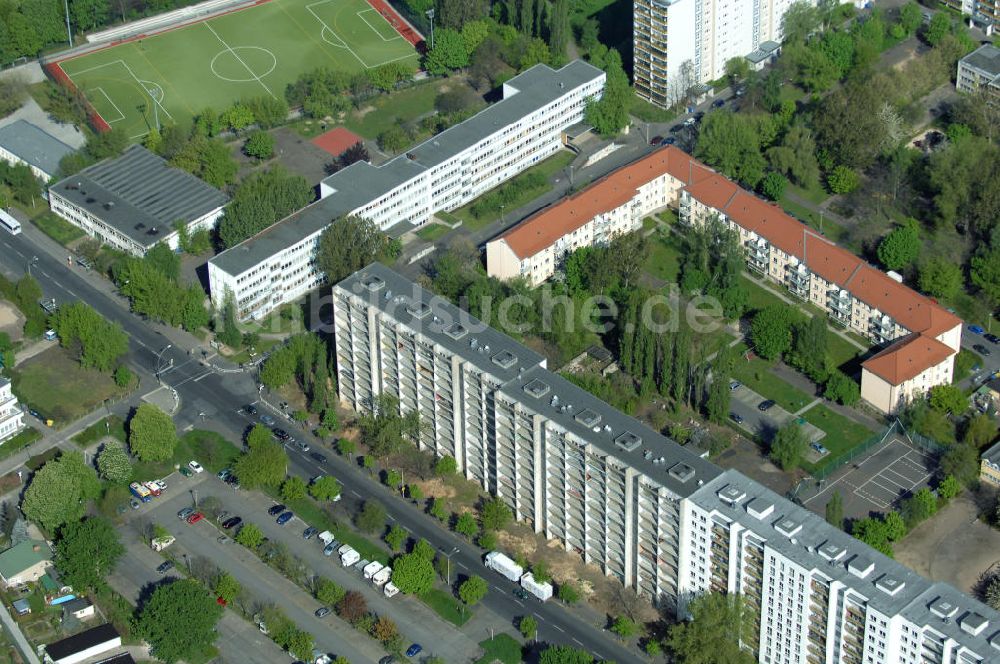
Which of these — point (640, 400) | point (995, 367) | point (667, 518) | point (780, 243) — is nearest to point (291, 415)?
point (640, 400)

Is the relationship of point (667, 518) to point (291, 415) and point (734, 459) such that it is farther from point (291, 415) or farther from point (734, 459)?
point (291, 415)

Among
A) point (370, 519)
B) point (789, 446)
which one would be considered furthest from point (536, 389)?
point (789, 446)

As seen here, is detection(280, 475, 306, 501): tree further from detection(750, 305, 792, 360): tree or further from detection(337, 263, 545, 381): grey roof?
detection(750, 305, 792, 360): tree

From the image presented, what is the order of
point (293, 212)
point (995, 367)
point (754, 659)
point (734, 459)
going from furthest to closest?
point (293, 212) < point (995, 367) < point (734, 459) < point (754, 659)

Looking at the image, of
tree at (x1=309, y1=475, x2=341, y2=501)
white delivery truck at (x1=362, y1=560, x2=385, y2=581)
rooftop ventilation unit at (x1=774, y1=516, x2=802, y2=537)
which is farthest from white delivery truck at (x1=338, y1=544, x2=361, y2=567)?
rooftop ventilation unit at (x1=774, y1=516, x2=802, y2=537)

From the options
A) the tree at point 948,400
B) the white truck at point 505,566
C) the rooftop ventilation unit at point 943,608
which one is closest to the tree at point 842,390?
the tree at point 948,400

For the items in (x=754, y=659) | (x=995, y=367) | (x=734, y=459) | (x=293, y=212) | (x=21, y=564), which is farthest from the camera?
(x=293, y=212)
